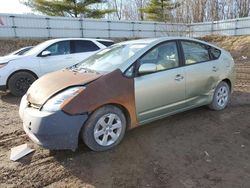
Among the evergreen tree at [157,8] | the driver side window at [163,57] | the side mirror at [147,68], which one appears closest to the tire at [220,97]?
the driver side window at [163,57]

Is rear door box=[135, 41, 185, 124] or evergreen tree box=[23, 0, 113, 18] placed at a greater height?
evergreen tree box=[23, 0, 113, 18]

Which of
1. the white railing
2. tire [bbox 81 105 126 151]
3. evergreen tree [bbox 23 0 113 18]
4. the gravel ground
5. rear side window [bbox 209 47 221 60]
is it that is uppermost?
evergreen tree [bbox 23 0 113 18]

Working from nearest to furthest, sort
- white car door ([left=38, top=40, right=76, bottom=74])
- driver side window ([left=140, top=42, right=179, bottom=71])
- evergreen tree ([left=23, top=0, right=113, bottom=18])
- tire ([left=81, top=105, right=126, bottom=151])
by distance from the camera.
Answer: tire ([left=81, top=105, right=126, bottom=151]) < driver side window ([left=140, top=42, right=179, bottom=71]) < white car door ([left=38, top=40, right=76, bottom=74]) < evergreen tree ([left=23, top=0, right=113, bottom=18])

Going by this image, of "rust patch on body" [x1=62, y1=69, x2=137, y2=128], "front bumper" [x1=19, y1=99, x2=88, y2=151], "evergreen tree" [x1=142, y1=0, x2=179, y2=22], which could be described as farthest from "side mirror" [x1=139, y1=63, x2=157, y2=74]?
"evergreen tree" [x1=142, y1=0, x2=179, y2=22]

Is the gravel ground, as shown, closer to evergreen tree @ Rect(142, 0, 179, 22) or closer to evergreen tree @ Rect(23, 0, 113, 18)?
evergreen tree @ Rect(23, 0, 113, 18)

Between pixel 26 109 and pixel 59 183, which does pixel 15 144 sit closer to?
→ pixel 26 109

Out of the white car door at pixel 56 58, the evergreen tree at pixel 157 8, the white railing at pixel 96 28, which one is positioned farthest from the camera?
the evergreen tree at pixel 157 8

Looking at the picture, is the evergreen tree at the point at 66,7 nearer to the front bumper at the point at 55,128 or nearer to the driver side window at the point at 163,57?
the driver side window at the point at 163,57

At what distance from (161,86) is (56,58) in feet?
15.4

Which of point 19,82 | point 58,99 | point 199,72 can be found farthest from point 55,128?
point 19,82

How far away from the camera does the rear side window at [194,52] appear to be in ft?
16.1

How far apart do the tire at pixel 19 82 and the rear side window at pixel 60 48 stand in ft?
3.32

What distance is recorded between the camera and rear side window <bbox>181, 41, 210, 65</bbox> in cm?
489

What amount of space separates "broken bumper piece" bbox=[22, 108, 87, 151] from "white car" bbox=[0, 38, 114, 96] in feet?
13.7
